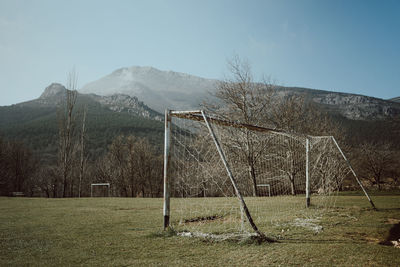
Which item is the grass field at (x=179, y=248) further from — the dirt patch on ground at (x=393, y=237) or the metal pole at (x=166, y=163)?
the metal pole at (x=166, y=163)

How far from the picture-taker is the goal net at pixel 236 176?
6.66 meters

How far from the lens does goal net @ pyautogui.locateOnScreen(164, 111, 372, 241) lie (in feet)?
21.8

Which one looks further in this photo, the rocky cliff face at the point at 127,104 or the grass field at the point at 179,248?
the rocky cliff face at the point at 127,104

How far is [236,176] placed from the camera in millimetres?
13875

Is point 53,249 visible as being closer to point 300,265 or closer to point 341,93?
point 300,265

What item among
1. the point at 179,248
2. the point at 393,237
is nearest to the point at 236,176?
the point at 393,237

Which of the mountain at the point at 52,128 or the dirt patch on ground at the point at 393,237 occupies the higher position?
the mountain at the point at 52,128

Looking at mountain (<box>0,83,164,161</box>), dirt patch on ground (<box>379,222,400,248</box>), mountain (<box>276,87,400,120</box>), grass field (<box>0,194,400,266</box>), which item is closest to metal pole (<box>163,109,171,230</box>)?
grass field (<box>0,194,400,266</box>)

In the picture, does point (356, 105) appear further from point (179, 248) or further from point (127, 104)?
point (179, 248)

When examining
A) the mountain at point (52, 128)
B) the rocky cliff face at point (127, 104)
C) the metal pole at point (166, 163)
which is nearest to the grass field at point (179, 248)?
the metal pole at point (166, 163)

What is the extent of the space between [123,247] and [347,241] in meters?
4.69

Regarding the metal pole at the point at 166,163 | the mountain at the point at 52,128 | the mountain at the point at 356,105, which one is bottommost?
the metal pole at the point at 166,163

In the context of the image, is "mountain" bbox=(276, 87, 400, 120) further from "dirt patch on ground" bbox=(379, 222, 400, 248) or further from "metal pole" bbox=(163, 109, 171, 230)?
"metal pole" bbox=(163, 109, 171, 230)

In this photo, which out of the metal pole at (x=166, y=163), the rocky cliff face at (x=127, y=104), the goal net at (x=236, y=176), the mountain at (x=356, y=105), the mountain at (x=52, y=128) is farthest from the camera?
the rocky cliff face at (x=127, y=104)
